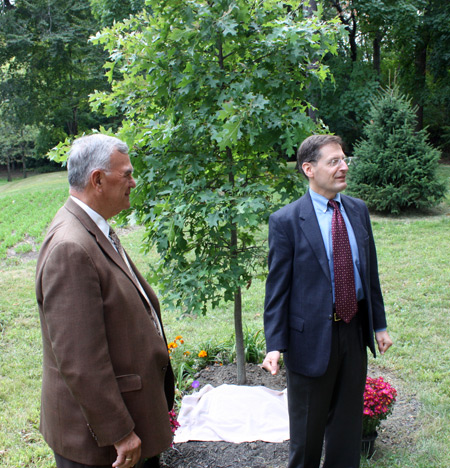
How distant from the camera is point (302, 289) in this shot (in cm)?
250

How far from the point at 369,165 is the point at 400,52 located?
18.8m

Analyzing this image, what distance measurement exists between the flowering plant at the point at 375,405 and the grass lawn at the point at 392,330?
24cm

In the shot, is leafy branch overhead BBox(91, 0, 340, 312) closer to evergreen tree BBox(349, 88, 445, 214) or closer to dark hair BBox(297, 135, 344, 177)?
dark hair BBox(297, 135, 344, 177)

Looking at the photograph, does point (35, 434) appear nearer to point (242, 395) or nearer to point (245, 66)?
point (242, 395)

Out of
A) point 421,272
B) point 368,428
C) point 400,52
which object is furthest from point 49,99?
point 368,428

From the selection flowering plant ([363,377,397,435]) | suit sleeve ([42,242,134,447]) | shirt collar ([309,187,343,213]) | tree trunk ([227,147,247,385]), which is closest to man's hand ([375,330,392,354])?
flowering plant ([363,377,397,435])

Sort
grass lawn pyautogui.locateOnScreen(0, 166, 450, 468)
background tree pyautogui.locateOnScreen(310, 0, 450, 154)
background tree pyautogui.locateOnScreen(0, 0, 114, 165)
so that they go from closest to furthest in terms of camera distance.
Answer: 1. grass lawn pyautogui.locateOnScreen(0, 166, 450, 468)
2. background tree pyautogui.locateOnScreen(310, 0, 450, 154)
3. background tree pyautogui.locateOnScreen(0, 0, 114, 165)

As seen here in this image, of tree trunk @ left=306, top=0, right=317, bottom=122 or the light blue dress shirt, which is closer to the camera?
the light blue dress shirt

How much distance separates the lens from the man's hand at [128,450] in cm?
177

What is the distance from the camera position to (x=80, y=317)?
5.50ft

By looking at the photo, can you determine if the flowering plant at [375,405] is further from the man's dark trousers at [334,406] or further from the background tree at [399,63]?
the background tree at [399,63]

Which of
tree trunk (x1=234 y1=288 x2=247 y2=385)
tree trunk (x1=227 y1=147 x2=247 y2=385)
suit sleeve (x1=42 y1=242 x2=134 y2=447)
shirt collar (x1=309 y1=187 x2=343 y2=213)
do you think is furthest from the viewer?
tree trunk (x1=234 y1=288 x2=247 y2=385)

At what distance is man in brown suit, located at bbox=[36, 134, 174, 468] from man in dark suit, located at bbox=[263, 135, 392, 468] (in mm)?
787

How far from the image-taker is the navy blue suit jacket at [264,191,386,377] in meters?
2.45
